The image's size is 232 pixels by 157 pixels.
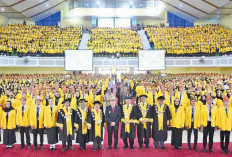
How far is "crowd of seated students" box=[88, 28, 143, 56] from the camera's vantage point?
23938 millimetres

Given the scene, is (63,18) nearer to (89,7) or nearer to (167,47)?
(89,7)

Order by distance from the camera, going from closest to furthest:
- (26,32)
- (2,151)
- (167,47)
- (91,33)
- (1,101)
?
(2,151) < (1,101) < (167,47) < (26,32) < (91,33)

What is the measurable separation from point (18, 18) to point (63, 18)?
21.5 feet

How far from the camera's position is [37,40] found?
85.8ft

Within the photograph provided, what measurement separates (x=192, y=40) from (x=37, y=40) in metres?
17.8

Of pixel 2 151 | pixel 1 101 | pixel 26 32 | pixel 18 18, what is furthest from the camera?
pixel 18 18

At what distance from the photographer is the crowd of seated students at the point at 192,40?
2392 centimetres

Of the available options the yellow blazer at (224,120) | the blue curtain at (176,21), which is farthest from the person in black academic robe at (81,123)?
the blue curtain at (176,21)

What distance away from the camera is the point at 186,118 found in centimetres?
657

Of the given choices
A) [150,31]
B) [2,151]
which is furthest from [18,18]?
[2,151]

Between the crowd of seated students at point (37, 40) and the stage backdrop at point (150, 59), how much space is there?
24.6 feet

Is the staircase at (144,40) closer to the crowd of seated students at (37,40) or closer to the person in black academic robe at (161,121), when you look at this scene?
the crowd of seated students at (37,40)

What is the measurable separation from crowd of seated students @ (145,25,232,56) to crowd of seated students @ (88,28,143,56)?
7.20ft

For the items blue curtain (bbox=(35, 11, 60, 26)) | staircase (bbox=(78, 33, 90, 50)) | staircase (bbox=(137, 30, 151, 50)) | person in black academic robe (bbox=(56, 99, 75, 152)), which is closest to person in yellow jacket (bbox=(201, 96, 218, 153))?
person in black academic robe (bbox=(56, 99, 75, 152))
